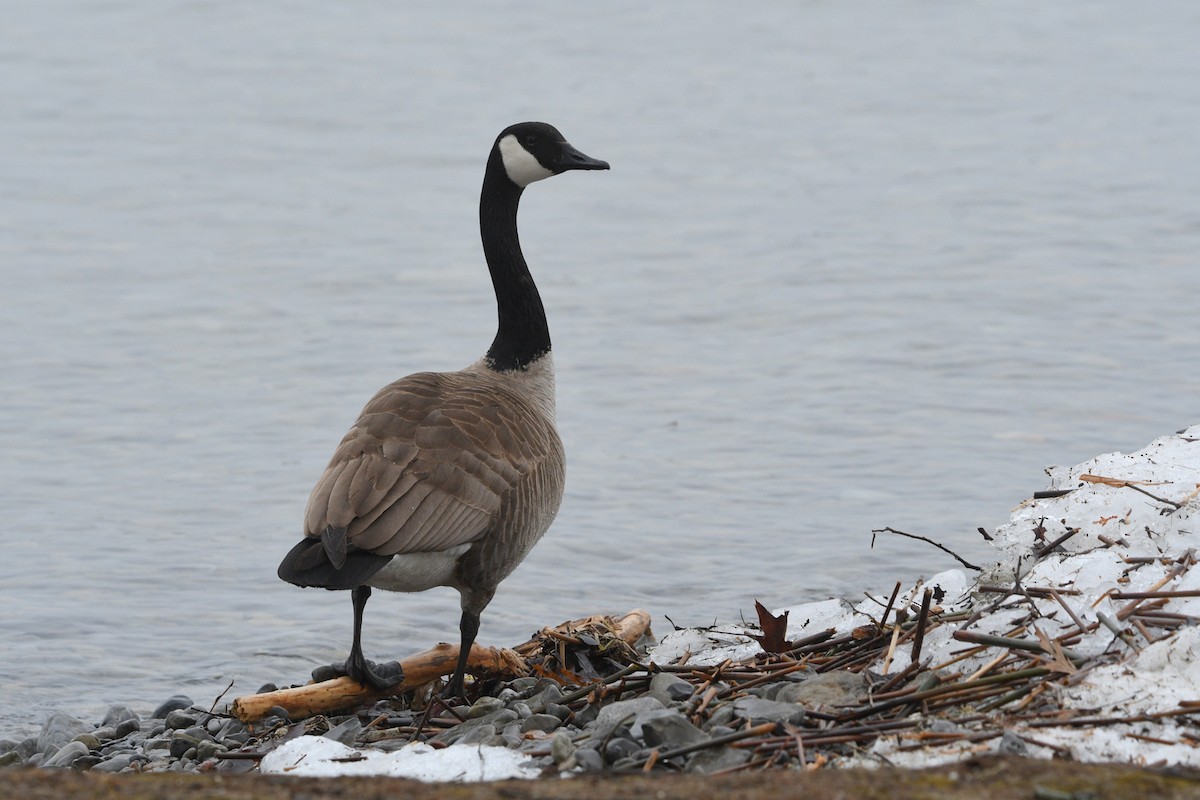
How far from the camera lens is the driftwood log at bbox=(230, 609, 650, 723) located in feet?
19.6

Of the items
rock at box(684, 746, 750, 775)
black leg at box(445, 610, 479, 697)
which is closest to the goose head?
black leg at box(445, 610, 479, 697)

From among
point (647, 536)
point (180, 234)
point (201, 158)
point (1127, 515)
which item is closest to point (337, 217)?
point (180, 234)

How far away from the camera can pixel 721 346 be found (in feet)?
44.7

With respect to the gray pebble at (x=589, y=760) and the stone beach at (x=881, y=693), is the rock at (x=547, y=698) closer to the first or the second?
the stone beach at (x=881, y=693)

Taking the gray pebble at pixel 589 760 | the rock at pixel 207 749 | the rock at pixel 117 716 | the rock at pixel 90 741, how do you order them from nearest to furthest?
the gray pebble at pixel 589 760 → the rock at pixel 207 749 → the rock at pixel 90 741 → the rock at pixel 117 716

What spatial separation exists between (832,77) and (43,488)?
678 inches

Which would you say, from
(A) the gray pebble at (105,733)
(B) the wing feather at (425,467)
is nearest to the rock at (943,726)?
(B) the wing feather at (425,467)

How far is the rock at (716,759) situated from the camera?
424 centimetres

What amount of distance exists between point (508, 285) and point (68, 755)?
323 cm

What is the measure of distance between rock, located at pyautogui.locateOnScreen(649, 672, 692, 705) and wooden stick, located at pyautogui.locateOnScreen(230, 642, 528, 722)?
122cm

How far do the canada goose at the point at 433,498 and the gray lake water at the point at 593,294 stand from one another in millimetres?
1816

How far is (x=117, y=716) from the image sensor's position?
6.78m

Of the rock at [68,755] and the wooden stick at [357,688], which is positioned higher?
the wooden stick at [357,688]

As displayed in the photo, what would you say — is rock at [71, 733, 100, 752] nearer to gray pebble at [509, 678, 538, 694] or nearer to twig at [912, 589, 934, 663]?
gray pebble at [509, 678, 538, 694]
